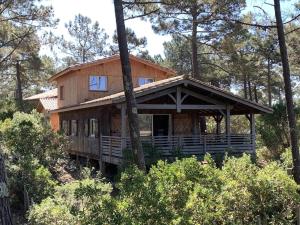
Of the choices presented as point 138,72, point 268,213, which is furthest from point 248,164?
point 138,72

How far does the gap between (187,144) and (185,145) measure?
0.19 metres

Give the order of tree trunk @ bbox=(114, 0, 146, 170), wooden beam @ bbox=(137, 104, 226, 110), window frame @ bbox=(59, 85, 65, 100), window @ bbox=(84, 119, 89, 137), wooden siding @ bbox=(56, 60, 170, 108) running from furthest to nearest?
window frame @ bbox=(59, 85, 65, 100) → wooden siding @ bbox=(56, 60, 170, 108) → window @ bbox=(84, 119, 89, 137) → wooden beam @ bbox=(137, 104, 226, 110) → tree trunk @ bbox=(114, 0, 146, 170)

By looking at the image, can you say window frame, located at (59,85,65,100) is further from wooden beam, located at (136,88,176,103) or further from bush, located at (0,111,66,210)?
wooden beam, located at (136,88,176,103)

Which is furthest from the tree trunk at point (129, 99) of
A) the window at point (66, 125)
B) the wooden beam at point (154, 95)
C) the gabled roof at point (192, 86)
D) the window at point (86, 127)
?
the window at point (66, 125)

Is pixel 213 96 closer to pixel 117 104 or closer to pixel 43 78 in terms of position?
pixel 117 104

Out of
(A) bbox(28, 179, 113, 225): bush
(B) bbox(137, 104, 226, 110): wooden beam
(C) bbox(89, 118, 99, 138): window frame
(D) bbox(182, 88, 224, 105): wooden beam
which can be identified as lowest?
(A) bbox(28, 179, 113, 225): bush

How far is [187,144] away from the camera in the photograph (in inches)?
766

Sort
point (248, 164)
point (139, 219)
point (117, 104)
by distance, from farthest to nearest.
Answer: point (117, 104)
point (248, 164)
point (139, 219)

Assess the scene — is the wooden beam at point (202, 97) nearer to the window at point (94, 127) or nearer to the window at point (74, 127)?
the window at point (94, 127)

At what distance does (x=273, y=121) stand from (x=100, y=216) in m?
20.1

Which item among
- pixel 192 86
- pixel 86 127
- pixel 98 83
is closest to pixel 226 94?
pixel 192 86

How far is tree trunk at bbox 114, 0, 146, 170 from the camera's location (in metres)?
11.4

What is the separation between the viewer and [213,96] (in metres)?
20.7

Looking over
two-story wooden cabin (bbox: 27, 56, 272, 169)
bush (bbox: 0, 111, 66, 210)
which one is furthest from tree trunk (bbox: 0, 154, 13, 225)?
two-story wooden cabin (bbox: 27, 56, 272, 169)
